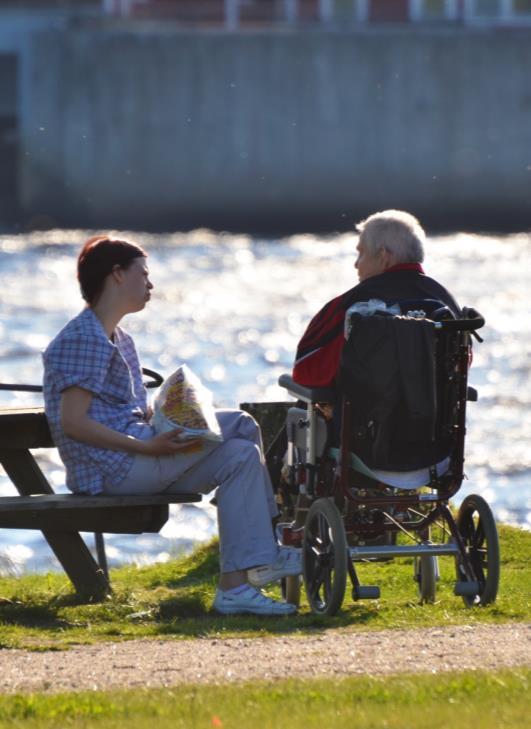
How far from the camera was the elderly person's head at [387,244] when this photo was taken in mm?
6465

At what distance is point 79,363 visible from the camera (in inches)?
252

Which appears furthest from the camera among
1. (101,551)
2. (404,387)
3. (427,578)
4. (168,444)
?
(101,551)

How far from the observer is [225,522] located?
645 centimetres

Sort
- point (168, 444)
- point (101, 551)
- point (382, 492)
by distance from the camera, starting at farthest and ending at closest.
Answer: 1. point (101, 551)
2. point (382, 492)
3. point (168, 444)

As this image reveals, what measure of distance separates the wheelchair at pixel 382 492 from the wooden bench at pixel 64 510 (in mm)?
490

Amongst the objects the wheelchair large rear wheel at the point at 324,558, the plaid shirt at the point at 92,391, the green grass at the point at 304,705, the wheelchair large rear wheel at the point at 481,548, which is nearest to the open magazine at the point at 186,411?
the plaid shirt at the point at 92,391

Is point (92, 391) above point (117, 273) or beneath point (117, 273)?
beneath

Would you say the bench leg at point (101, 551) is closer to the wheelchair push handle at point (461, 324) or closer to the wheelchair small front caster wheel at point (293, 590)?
the wheelchair small front caster wheel at point (293, 590)

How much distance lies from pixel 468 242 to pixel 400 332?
40.0 m

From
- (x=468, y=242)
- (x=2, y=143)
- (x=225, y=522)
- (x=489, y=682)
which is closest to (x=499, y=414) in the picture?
(x=225, y=522)

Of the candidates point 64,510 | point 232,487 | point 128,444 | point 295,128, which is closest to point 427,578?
point 232,487

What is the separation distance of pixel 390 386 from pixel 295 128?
140 feet

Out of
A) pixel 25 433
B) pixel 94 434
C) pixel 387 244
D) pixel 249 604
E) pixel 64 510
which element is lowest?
pixel 249 604

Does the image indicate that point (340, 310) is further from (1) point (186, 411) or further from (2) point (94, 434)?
(2) point (94, 434)
